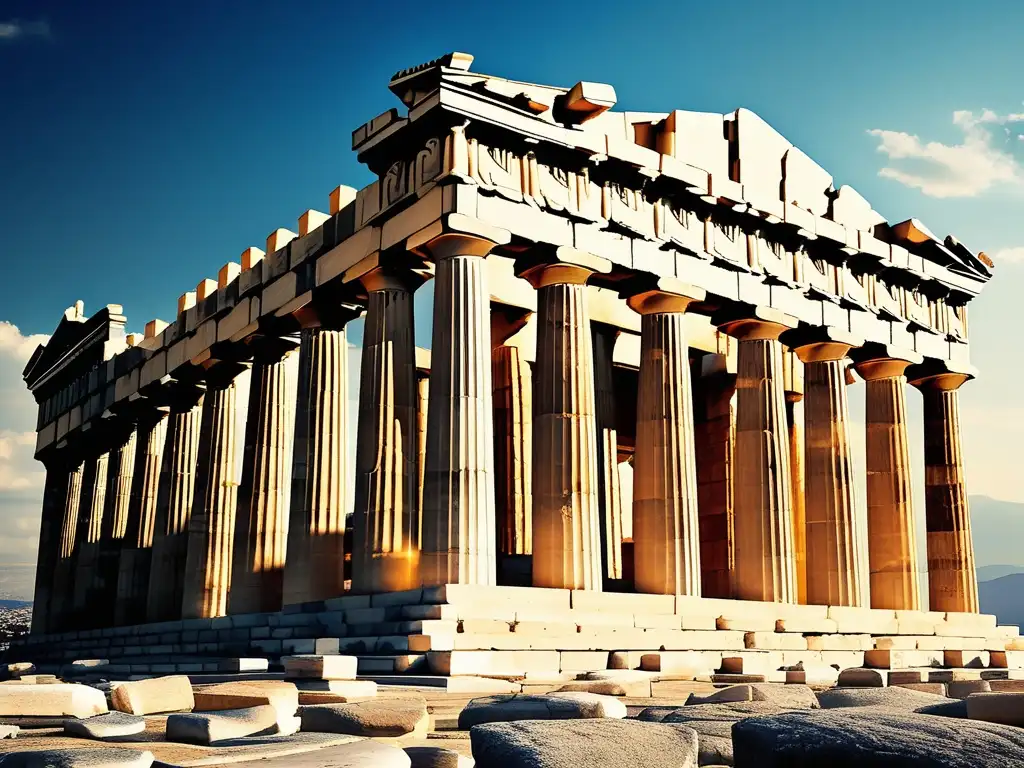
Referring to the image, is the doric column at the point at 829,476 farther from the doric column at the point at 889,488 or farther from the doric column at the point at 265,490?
the doric column at the point at 265,490

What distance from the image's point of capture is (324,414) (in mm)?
36531

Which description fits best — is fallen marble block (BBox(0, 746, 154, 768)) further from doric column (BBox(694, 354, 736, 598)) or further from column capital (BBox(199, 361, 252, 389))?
doric column (BBox(694, 354, 736, 598))

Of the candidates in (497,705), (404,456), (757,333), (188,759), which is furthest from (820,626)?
(188,759)

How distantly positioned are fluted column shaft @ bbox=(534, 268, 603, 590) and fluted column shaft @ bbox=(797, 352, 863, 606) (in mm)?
11290

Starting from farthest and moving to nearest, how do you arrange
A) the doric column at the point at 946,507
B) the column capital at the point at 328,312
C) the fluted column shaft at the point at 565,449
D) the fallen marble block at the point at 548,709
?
1. the doric column at the point at 946,507
2. the column capital at the point at 328,312
3. the fluted column shaft at the point at 565,449
4. the fallen marble block at the point at 548,709

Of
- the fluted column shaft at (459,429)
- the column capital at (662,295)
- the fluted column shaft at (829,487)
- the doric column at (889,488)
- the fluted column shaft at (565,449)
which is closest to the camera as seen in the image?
the fluted column shaft at (459,429)

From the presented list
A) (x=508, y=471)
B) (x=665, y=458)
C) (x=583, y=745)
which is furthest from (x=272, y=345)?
(x=583, y=745)

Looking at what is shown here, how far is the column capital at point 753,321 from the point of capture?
39156 mm

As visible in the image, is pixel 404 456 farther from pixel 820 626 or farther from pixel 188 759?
pixel 188 759

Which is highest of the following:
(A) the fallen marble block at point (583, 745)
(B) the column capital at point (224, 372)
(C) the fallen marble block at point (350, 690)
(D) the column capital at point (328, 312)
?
(D) the column capital at point (328, 312)

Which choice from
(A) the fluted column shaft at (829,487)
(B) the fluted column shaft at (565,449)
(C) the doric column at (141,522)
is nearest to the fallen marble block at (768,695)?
(B) the fluted column shaft at (565,449)

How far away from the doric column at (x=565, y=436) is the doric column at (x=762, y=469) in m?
7.52

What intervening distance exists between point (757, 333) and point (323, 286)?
567 inches

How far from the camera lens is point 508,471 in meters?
41.8
